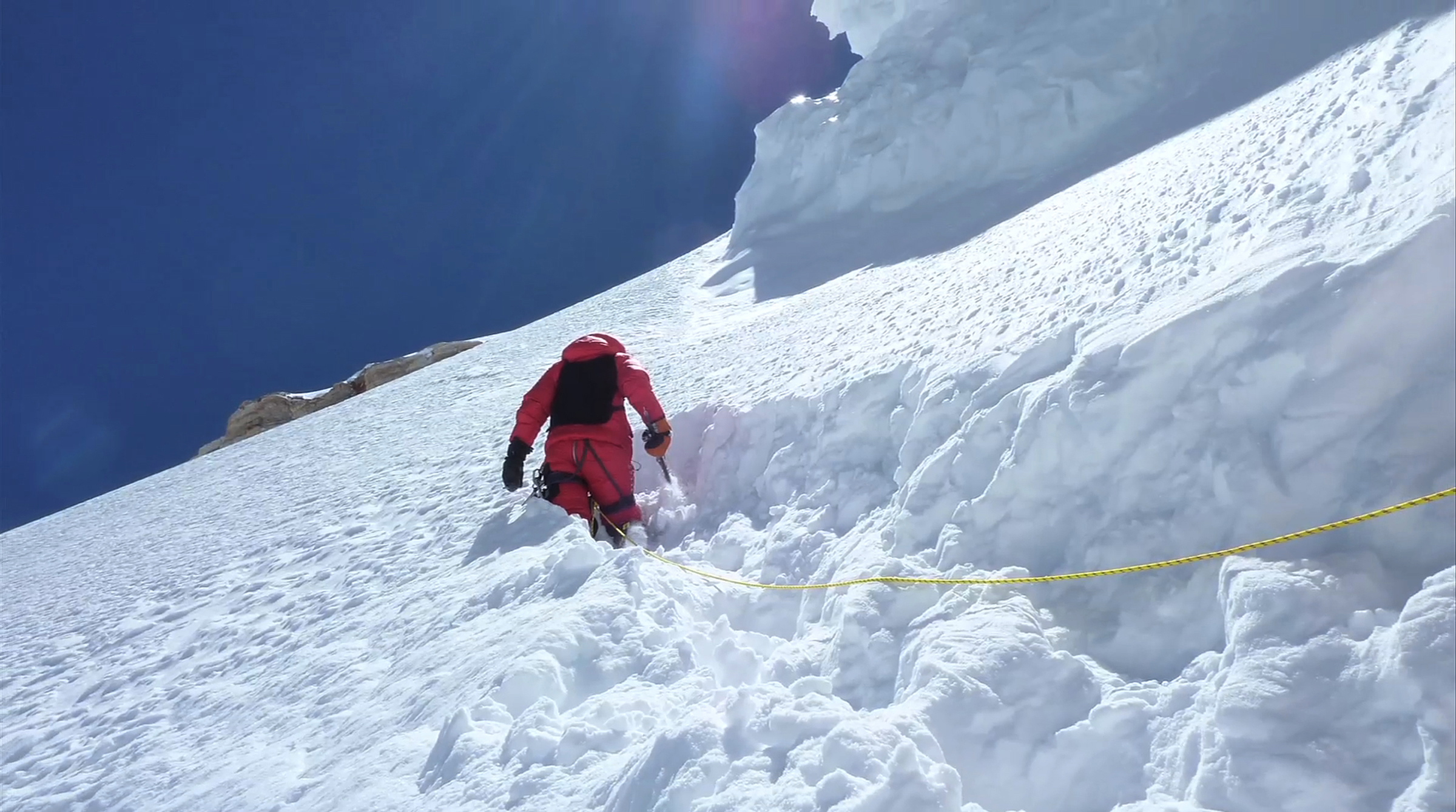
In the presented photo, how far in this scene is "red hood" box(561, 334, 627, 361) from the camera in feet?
18.1

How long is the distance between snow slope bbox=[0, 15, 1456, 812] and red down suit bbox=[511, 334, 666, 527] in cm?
32

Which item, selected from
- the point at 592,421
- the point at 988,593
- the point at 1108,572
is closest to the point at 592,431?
the point at 592,421

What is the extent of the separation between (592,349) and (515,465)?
0.83m

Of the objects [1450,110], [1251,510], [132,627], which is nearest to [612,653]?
[1251,510]

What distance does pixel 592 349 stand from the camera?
5535mm

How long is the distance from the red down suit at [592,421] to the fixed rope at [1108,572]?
1487 millimetres

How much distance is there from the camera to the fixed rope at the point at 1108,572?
211 cm

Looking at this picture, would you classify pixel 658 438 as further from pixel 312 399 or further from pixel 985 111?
pixel 312 399

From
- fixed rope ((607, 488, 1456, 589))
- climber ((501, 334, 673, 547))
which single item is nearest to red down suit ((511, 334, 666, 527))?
climber ((501, 334, 673, 547))

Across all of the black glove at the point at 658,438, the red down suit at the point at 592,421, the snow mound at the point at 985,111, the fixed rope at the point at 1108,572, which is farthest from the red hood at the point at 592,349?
the snow mound at the point at 985,111

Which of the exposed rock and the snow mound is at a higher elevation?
the exposed rock

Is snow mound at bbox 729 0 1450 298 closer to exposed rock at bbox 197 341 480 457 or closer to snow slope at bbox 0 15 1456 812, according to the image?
snow slope at bbox 0 15 1456 812

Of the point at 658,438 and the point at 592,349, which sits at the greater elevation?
the point at 592,349

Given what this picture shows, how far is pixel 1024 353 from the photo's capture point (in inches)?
139
